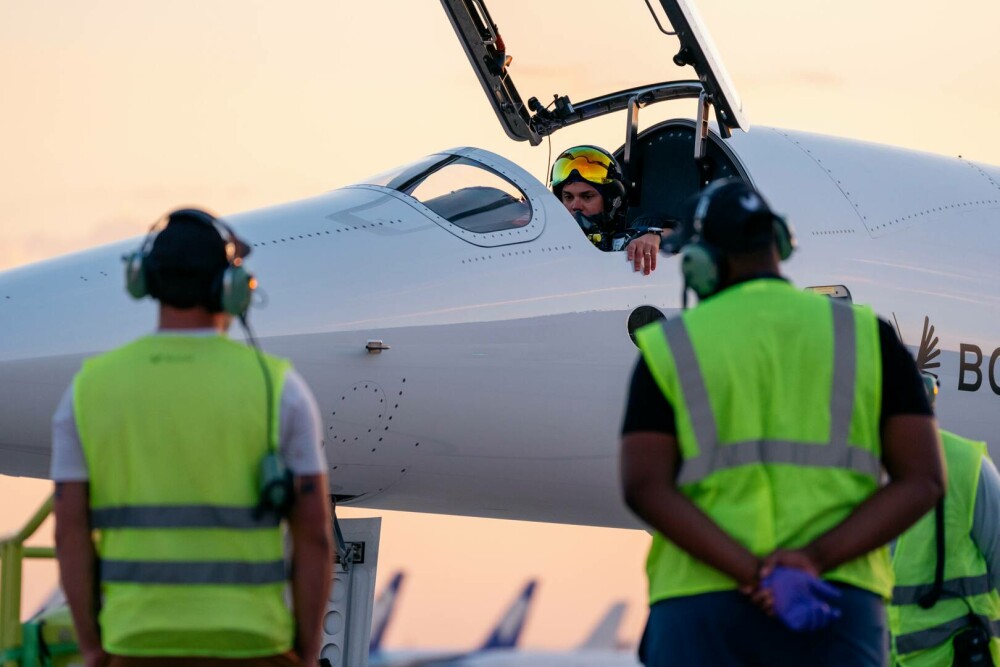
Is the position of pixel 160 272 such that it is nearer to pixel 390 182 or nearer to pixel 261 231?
pixel 261 231

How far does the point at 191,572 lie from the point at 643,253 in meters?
5.21

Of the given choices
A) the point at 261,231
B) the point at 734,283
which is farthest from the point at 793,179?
the point at 734,283

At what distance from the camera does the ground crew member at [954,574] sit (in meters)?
6.51

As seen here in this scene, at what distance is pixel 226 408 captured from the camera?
174 inches

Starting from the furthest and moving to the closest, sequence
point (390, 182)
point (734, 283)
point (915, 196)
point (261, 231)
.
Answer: point (915, 196), point (390, 182), point (261, 231), point (734, 283)

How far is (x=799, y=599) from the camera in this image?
4.45 meters

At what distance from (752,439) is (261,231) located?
4.62m

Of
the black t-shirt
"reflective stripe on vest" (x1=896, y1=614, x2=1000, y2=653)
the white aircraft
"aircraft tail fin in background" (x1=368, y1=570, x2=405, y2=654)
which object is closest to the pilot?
the white aircraft

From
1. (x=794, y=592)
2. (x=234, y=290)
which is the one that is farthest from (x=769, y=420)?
(x=234, y=290)

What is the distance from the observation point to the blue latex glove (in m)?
4.44

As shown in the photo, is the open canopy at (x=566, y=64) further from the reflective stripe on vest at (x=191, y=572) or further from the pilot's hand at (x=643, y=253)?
the reflective stripe on vest at (x=191, y=572)

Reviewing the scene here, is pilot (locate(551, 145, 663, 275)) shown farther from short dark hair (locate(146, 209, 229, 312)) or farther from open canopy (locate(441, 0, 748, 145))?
short dark hair (locate(146, 209, 229, 312))

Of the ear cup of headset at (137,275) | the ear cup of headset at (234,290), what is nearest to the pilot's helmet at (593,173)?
the ear cup of headset at (137,275)

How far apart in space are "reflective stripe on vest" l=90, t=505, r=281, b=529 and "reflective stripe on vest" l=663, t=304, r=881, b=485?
3.80 feet
